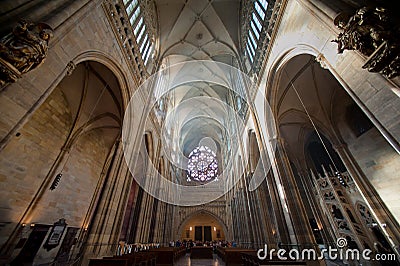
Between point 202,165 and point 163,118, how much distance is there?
39.5 feet

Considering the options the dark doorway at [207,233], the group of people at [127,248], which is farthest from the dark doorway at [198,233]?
the group of people at [127,248]

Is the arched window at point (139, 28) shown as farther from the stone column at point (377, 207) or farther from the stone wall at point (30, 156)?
the stone column at point (377, 207)

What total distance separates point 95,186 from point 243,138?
11478 mm

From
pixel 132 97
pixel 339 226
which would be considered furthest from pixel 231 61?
pixel 339 226

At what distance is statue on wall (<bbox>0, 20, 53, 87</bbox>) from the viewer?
104 inches

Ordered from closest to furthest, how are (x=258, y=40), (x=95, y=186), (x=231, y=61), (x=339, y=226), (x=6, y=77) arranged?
1. (x=6, y=77)
2. (x=258, y=40)
3. (x=339, y=226)
4. (x=95, y=186)
5. (x=231, y=61)

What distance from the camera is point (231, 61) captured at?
16.2 meters

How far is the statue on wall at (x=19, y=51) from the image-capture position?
2639 millimetres

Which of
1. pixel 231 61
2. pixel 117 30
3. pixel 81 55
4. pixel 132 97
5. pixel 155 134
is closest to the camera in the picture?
pixel 81 55

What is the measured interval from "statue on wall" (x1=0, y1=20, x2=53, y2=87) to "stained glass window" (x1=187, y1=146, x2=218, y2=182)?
22731 millimetres

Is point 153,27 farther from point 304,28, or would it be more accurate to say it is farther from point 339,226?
point 339,226

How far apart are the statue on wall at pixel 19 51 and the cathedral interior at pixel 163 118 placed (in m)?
0.02

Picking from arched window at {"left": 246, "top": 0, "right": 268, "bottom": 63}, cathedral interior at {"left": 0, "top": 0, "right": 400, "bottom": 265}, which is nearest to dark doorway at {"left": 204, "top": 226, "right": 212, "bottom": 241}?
cathedral interior at {"left": 0, "top": 0, "right": 400, "bottom": 265}

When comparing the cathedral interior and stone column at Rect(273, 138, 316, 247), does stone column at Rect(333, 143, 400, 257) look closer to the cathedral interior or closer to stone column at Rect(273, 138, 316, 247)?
the cathedral interior
